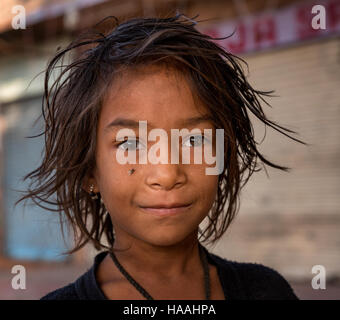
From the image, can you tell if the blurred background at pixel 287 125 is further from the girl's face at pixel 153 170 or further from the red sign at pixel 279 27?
the girl's face at pixel 153 170

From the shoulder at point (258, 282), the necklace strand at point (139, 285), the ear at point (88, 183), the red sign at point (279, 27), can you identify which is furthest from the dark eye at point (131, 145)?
the red sign at point (279, 27)

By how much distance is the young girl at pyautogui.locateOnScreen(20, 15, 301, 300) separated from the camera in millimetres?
1260

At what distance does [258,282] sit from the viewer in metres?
1.60

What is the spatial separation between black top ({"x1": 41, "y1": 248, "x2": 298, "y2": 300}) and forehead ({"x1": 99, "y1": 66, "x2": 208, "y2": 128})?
457mm

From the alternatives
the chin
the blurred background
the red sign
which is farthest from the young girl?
the red sign

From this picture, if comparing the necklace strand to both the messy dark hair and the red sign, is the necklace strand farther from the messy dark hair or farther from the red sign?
the red sign

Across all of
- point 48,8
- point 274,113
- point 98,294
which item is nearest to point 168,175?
point 98,294

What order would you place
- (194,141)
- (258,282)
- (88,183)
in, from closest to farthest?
(194,141), (88,183), (258,282)

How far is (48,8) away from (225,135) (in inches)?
240

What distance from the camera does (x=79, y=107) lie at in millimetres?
1451

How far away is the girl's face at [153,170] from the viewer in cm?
124

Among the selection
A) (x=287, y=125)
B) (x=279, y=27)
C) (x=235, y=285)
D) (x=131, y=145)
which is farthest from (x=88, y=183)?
(x=279, y=27)

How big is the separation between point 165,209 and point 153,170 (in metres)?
0.10

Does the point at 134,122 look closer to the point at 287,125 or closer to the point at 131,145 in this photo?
the point at 131,145
